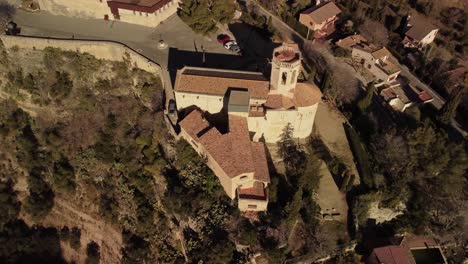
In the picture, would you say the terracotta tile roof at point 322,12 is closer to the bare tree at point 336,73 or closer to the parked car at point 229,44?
the bare tree at point 336,73

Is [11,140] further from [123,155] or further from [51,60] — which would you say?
[123,155]

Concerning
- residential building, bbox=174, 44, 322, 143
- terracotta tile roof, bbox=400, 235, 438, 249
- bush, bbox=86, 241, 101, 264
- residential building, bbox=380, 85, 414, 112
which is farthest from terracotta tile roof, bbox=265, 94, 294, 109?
bush, bbox=86, 241, 101, 264

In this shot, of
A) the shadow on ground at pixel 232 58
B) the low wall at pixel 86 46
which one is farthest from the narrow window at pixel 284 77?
the low wall at pixel 86 46

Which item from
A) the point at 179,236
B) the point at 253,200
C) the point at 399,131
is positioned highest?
the point at 399,131

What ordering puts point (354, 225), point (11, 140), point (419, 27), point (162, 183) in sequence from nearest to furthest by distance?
point (354, 225) < point (162, 183) < point (11, 140) < point (419, 27)

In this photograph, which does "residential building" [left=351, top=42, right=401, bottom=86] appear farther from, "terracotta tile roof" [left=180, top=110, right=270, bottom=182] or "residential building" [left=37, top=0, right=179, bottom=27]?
"residential building" [left=37, top=0, right=179, bottom=27]

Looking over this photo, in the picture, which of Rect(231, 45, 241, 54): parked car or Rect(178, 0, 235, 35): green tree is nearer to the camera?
Rect(178, 0, 235, 35): green tree

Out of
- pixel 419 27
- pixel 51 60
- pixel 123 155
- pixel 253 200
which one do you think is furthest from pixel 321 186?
pixel 419 27
